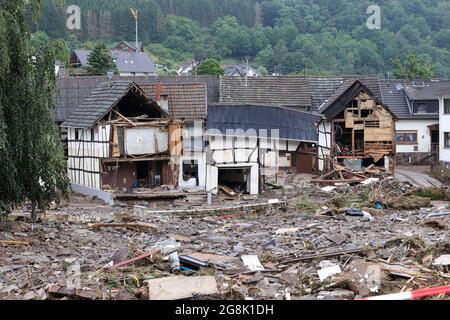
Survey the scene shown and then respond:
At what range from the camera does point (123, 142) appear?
33.1 m

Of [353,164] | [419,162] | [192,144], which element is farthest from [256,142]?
[419,162]

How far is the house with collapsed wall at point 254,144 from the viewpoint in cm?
3553

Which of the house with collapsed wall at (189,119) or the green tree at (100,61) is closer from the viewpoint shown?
the house with collapsed wall at (189,119)

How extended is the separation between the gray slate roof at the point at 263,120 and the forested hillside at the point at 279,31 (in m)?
60.6

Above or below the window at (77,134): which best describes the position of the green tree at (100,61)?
above

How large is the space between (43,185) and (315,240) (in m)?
7.41

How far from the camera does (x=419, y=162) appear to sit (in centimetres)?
4900

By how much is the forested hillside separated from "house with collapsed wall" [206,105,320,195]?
60.1 meters

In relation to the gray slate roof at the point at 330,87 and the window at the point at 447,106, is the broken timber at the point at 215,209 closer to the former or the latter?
the gray slate roof at the point at 330,87

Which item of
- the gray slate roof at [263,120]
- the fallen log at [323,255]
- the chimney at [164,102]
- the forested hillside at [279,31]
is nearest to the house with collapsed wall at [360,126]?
the gray slate roof at [263,120]

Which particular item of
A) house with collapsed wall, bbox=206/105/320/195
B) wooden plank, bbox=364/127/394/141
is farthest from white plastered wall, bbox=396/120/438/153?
house with collapsed wall, bbox=206/105/320/195

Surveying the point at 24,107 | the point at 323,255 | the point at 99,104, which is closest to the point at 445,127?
the point at 99,104

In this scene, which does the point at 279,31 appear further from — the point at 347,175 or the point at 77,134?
the point at 77,134

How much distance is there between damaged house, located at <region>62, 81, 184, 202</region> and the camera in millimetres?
33156
